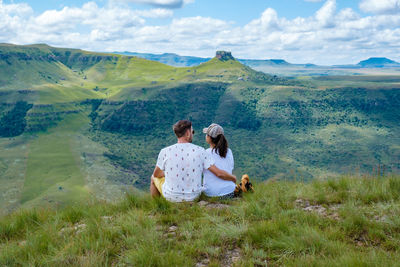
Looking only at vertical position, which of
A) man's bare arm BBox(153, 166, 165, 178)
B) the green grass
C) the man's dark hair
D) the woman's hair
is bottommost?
the green grass

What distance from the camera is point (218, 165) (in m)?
6.63

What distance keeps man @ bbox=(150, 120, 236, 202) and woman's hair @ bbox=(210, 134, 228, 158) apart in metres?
0.51

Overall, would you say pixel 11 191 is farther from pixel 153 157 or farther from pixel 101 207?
pixel 101 207

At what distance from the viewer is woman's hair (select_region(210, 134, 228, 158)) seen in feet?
21.7

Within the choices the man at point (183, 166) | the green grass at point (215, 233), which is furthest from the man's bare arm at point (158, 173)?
the green grass at point (215, 233)

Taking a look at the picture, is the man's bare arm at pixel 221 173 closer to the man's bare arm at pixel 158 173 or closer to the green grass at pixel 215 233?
the green grass at pixel 215 233

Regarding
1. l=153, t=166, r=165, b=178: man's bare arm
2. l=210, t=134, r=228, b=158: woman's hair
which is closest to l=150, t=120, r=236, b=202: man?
l=153, t=166, r=165, b=178: man's bare arm

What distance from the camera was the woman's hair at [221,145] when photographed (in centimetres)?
660

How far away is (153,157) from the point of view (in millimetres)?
162125

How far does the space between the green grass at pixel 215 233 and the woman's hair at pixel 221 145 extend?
1.26m

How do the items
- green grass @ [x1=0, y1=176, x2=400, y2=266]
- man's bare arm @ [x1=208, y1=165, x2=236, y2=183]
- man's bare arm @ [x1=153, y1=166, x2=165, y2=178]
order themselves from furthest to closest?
man's bare arm @ [x1=153, y1=166, x2=165, y2=178]
man's bare arm @ [x1=208, y1=165, x2=236, y2=183]
green grass @ [x1=0, y1=176, x2=400, y2=266]

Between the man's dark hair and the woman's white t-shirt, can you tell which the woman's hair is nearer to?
the woman's white t-shirt

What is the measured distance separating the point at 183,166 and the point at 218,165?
3.34ft

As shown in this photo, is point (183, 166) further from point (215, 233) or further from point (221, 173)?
point (215, 233)
